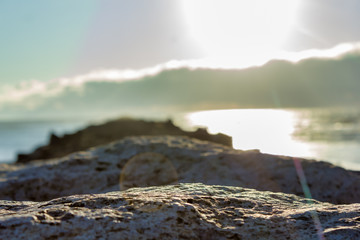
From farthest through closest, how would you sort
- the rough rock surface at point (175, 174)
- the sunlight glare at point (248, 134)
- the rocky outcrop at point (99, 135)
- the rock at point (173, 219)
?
the rocky outcrop at point (99, 135), the sunlight glare at point (248, 134), the rough rock surface at point (175, 174), the rock at point (173, 219)

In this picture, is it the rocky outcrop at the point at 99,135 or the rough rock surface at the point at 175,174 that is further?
the rocky outcrop at the point at 99,135

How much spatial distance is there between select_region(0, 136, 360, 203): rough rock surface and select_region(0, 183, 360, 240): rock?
1.80 metres

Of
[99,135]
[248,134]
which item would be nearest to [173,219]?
[248,134]

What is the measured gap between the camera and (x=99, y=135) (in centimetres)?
1583

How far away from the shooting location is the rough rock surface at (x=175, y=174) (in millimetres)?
4629

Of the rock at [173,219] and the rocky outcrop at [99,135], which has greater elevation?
the rocky outcrop at [99,135]

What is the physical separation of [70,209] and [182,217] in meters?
0.89

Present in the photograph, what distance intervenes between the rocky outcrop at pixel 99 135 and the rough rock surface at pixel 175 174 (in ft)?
18.3

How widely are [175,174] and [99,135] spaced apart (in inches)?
456

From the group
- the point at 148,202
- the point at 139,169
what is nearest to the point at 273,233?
the point at 148,202

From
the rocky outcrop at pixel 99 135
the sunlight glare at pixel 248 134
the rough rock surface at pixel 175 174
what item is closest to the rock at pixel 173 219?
the rough rock surface at pixel 175 174

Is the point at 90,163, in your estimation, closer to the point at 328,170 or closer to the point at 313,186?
the point at 313,186

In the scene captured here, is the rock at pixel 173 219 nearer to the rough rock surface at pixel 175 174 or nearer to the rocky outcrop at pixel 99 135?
the rough rock surface at pixel 175 174

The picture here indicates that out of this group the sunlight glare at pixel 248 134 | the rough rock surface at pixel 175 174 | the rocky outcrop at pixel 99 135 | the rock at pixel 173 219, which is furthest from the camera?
the rocky outcrop at pixel 99 135
